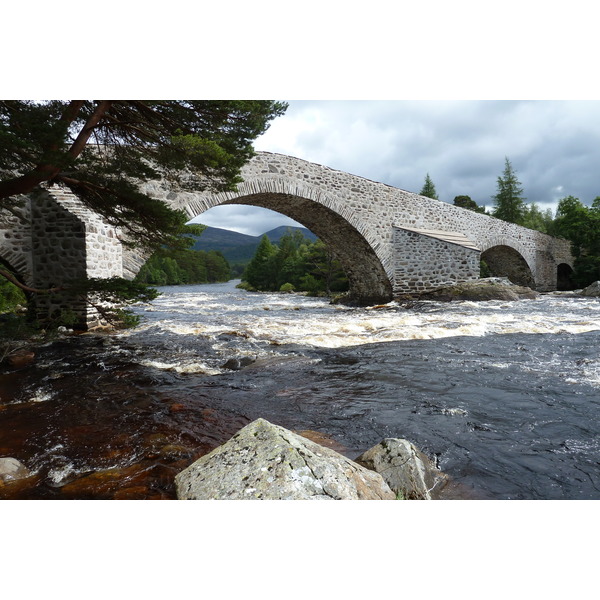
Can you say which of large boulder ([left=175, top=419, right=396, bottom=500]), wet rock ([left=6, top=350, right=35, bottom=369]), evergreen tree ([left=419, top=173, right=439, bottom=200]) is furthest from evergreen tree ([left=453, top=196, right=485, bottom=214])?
large boulder ([left=175, top=419, right=396, bottom=500])

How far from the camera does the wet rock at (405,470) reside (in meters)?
2.08

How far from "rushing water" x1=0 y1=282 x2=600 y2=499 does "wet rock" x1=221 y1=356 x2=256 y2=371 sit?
25 millimetres

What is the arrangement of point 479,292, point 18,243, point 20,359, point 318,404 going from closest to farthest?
point 318,404 → point 20,359 → point 18,243 → point 479,292

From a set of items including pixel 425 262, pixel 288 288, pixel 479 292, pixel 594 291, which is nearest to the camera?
pixel 479 292

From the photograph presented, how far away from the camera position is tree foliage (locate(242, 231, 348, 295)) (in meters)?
24.4

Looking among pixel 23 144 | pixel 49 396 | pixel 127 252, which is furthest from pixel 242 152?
pixel 127 252

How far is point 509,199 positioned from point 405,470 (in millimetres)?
39698

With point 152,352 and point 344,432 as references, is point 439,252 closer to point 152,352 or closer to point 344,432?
point 152,352

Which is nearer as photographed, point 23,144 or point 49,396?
point 23,144

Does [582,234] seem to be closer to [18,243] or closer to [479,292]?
[479,292]

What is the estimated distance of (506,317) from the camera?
8773 mm

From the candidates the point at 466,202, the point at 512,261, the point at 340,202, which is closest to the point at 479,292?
the point at 340,202

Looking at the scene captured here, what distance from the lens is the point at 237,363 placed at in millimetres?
5023

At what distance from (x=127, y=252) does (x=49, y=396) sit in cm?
498
